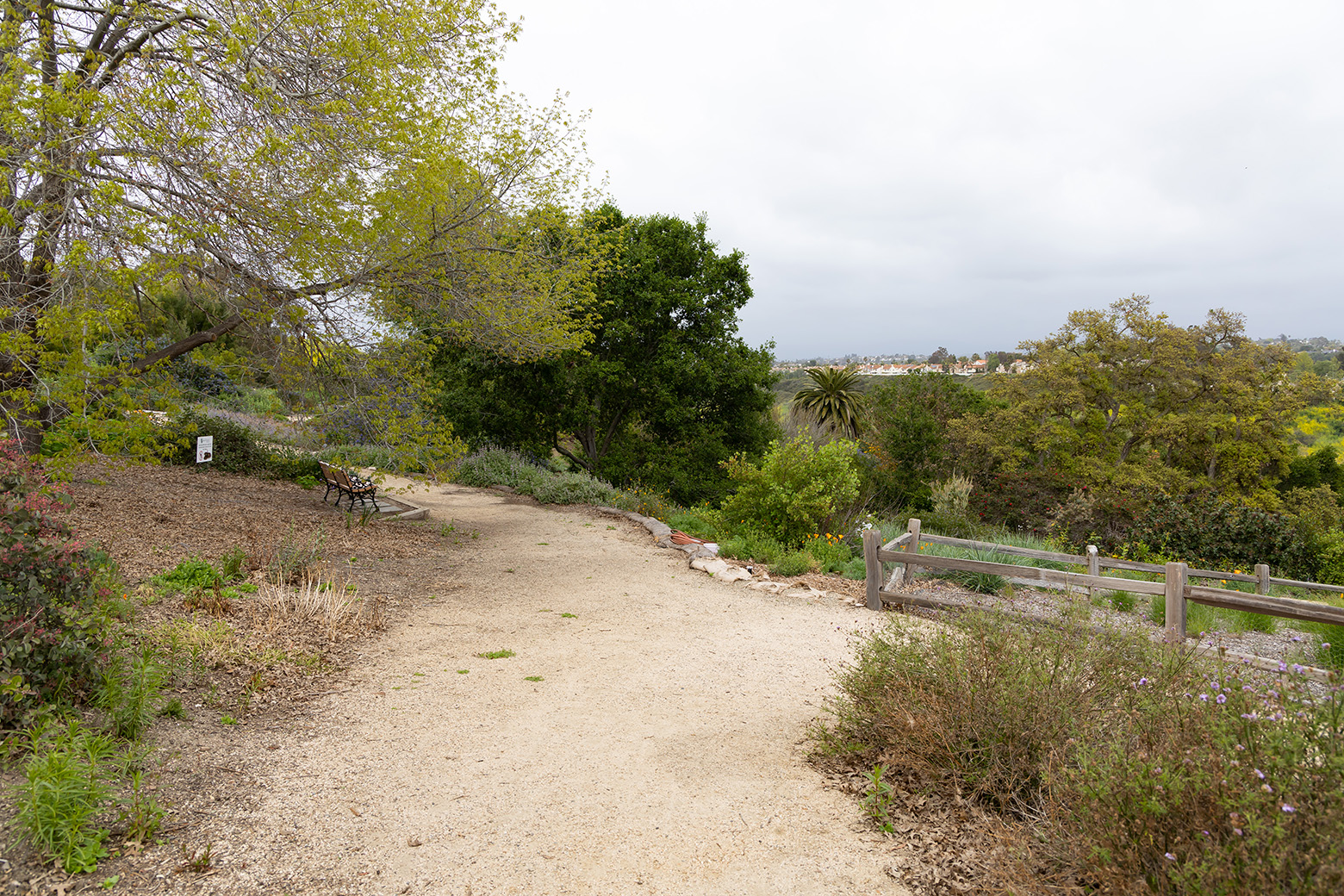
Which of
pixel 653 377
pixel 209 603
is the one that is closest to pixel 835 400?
pixel 653 377

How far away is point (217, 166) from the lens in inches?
252

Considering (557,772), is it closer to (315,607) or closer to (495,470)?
(315,607)

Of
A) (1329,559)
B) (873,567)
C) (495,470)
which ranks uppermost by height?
(495,470)

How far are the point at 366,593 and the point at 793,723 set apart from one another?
15.3ft

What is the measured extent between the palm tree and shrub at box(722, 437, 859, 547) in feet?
48.6

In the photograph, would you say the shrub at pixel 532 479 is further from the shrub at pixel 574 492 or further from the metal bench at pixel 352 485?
the metal bench at pixel 352 485

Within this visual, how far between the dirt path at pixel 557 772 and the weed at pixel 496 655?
0.27 feet

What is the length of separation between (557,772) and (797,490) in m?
6.86

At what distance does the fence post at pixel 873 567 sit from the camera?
7.47 meters

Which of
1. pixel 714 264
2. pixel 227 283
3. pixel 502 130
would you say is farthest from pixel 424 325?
pixel 714 264

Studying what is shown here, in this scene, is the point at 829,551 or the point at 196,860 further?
the point at 829,551

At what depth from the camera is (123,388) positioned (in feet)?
21.4

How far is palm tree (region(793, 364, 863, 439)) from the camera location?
2497cm

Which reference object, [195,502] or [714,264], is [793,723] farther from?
[714,264]
